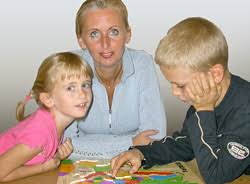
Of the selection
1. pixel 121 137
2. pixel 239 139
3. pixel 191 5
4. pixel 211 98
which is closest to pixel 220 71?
pixel 211 98

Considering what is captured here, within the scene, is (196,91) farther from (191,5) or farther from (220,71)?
(191,5)

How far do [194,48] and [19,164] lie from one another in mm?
686

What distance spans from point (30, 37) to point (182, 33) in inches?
53.0

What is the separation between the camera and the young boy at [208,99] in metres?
1.15

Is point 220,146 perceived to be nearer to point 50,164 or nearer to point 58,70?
point 50,164

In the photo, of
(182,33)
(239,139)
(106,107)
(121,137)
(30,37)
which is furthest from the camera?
(30,37)

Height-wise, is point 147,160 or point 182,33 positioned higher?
point 182,33

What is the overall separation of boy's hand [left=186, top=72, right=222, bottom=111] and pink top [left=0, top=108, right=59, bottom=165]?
1.82 ft

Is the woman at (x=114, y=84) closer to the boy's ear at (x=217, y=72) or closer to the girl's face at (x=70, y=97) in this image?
the girl's face at (x=70, y=97)

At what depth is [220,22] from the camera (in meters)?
2.46

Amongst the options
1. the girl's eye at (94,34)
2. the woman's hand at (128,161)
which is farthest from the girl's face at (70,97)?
the woman's hand at (128,161)

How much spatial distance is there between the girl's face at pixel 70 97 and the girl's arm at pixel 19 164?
0.23 m

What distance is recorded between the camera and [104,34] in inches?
67.4

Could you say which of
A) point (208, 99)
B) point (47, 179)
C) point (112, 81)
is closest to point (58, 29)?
point (112, 81)
